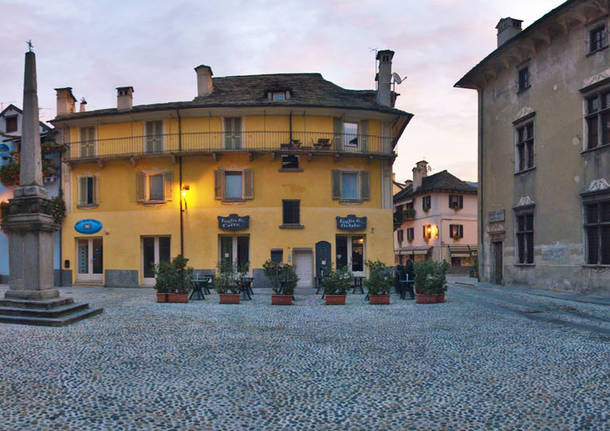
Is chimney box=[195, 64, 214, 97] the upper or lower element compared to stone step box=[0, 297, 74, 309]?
upper

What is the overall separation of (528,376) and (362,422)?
2910 millimetres

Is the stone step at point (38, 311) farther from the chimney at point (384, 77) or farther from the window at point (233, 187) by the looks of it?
the chimney at point (384, 77)

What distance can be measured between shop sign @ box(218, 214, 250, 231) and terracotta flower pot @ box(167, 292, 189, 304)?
285 inches

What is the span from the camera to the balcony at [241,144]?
2252 cm

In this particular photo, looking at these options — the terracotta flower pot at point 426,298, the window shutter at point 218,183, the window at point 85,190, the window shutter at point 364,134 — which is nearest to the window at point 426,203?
the window shutter at point 364,134

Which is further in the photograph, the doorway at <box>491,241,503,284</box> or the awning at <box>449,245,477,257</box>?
the awning at <box>449,245,477,257</box>

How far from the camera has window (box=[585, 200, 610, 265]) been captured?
1634cm

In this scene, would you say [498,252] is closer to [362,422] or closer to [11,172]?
[362,422]

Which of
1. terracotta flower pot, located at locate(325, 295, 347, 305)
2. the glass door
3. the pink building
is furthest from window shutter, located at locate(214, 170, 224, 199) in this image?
the pink building

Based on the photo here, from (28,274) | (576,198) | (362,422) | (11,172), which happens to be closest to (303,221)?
(576,198)

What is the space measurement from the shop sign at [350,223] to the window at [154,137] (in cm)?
980

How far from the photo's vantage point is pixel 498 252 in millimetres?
23312

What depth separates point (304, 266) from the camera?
22.9 metres

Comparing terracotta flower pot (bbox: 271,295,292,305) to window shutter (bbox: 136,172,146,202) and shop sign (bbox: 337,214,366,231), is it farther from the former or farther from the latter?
window shutter (bbox: 136,172,146,202)
